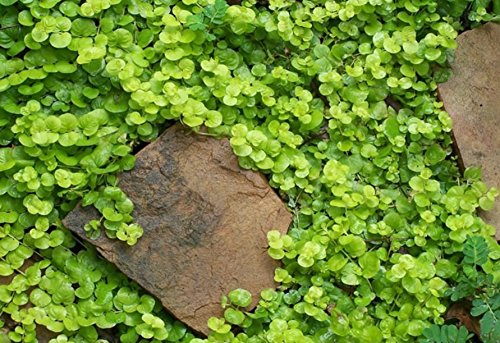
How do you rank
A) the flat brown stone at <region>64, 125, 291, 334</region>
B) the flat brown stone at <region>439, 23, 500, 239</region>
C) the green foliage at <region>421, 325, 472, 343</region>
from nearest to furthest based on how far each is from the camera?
1. the green foliage at <region>421, 325, 472, 343</region>
2. the flat brown stone at <region>64, 125, 291, 334</region>
3. the flat brown stone at <region>439, 23, 500, 239</region>

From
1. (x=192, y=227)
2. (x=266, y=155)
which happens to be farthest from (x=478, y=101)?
(x=192, y=227)

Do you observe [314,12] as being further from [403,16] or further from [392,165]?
[392,165]

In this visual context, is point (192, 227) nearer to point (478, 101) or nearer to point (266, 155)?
point (266, 155)

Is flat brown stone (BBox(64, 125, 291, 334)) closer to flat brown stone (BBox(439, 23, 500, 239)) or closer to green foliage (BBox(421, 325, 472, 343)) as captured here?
green foliage (BBox(421, 325, 472, 343))

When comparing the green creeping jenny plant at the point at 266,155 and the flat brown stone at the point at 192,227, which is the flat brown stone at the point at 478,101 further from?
the flat brown stone at the point at 192,227

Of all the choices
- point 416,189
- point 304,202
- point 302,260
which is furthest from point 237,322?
point 416,189

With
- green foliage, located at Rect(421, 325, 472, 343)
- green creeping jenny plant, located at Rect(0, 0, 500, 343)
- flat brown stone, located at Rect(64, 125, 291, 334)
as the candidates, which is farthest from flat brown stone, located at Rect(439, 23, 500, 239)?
flat brown stone, located at Rect(64, 125, 291, 334)
